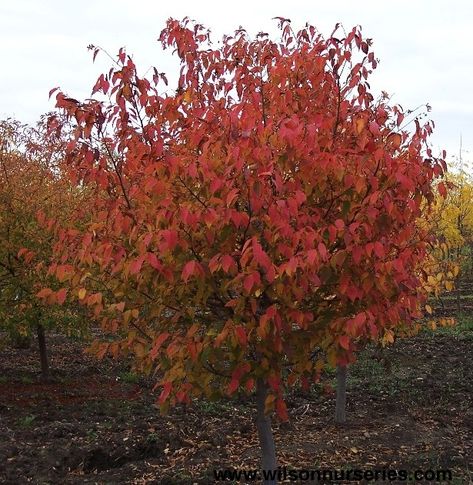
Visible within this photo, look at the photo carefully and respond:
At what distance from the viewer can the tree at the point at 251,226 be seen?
116 inches

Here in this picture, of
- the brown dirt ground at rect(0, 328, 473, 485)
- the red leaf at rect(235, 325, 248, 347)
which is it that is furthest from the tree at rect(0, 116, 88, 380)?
the red leaf at rect(235, 325, 248, 347)

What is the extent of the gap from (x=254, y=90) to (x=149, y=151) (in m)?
1.06

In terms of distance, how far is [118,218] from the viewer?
3266 mm

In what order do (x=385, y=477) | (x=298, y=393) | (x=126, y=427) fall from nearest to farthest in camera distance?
(x=385, y=477) < (x=126, y=427) < (x=298, y=393)

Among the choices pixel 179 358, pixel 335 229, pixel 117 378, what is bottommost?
pixel 117 378

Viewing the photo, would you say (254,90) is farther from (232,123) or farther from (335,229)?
(335,229)

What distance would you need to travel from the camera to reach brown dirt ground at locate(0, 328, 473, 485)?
562cm

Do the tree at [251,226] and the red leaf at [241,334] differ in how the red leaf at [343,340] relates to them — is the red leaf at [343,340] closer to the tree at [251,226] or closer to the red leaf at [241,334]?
the tree at [251,226]

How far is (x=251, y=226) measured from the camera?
3.22 meters

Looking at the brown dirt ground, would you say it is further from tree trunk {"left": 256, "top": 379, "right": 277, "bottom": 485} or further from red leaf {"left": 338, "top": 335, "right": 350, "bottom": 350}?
red leaf {"left": 338, "top": 335, "right": 350, "bottom": 350}

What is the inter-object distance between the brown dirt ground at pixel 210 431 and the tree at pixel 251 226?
216 cm

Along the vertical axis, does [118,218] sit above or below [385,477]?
above

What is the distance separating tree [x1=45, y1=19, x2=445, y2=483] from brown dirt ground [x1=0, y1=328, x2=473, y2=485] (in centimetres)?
216

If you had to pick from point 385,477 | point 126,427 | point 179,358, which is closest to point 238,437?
point 126,427
